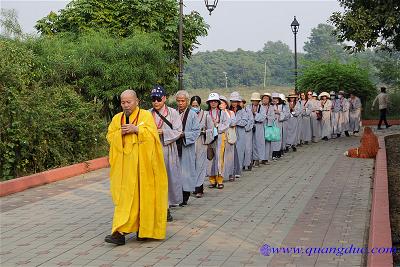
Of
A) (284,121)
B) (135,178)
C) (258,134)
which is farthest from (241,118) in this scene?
(135,178)

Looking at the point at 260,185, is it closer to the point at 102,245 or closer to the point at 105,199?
the point at 105,199

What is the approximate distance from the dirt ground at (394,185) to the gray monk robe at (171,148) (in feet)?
9.00

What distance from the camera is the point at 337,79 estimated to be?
28.2 meters

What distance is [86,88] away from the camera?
19656 mm

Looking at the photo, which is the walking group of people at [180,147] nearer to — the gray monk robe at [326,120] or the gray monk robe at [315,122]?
the gray monk robe at [315,122]

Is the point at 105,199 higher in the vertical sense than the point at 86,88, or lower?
lower

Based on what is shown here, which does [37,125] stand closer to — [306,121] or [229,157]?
[229,157]

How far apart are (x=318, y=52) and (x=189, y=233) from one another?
9257cm

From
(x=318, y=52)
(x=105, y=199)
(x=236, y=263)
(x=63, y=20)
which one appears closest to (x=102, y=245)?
(x=236, y=263)

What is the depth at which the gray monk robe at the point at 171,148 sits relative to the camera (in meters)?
8.48

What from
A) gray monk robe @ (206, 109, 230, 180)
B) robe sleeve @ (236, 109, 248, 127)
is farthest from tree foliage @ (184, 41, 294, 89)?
gray monk robe @ (206, 109, 230, 180)

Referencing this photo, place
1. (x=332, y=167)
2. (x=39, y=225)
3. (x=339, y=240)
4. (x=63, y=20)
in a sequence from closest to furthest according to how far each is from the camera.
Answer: (x=339, y=240) → (x=39, y=225) → (x=332, y=167) → (x=63, y=20)

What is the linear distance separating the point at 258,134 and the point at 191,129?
615 cm

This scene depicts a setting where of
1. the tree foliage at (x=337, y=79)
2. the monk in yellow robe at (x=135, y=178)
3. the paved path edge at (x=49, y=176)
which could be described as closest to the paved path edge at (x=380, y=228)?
the monk in yellow robe at (x=135, y=178)
